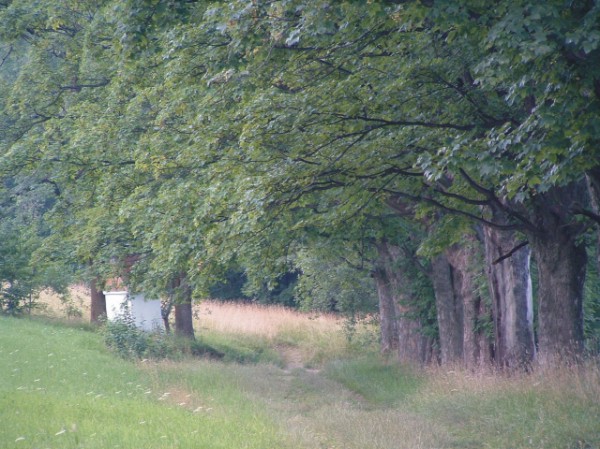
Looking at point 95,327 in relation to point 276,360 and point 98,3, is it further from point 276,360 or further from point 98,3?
point 98,3

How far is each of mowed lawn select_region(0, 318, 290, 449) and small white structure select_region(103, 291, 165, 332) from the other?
12.1 ft

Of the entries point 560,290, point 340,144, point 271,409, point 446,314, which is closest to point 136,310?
point 446,314

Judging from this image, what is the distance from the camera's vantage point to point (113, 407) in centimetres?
1089

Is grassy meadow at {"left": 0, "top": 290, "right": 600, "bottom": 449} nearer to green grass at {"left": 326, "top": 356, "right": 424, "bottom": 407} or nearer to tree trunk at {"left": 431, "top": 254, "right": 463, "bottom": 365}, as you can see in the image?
green grass at {"left": 326, "top": 356, "right": 424, "bottom": 407}

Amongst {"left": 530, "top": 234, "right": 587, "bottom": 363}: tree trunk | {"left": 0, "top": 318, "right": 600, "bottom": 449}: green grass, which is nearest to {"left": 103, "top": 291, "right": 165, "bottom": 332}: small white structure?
{"left": 0, "top": 318, "right": 600, "bottom": 449}: green grass

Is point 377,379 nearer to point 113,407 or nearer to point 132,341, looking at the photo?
point 132,341

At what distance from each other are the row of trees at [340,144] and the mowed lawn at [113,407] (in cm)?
221

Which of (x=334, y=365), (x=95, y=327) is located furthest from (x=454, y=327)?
(x=95, y=327)

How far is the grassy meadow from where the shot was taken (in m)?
8.93

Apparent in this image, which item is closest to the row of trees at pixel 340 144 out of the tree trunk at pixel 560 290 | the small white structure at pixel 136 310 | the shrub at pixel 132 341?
the tree trunk at pixel 560 290

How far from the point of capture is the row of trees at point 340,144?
8.13 meters

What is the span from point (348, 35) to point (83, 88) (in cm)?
1235

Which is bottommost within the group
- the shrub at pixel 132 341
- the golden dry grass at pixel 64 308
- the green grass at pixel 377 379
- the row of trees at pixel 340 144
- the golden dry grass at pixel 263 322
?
the green grass at pixel 377 379

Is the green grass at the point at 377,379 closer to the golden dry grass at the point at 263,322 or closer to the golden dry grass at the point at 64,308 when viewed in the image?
the golden dry grass at the point at 263,322
